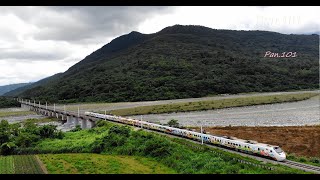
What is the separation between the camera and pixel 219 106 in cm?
5988

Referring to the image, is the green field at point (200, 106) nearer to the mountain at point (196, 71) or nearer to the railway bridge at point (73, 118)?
the railway bridge at point (73, 118)

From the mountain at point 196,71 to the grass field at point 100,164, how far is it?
178 ft

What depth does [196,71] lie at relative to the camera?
9975cm

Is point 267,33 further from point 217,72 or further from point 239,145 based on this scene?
point 239,145

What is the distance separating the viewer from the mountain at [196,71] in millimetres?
85938

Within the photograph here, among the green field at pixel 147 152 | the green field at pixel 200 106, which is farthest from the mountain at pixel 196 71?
the green field at pixel 147 152

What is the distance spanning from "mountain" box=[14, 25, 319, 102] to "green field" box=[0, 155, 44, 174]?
53907 mm

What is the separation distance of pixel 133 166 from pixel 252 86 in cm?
7120

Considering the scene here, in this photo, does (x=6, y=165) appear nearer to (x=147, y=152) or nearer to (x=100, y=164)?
(x=100, y=164)

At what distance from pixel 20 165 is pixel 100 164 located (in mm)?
5491

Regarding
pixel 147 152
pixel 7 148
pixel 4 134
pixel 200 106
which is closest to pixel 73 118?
pixel 4 134

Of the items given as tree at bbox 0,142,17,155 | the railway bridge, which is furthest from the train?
the railway bridge

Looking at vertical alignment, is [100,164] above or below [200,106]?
below

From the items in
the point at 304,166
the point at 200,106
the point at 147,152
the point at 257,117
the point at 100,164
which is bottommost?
the point at 100,164
